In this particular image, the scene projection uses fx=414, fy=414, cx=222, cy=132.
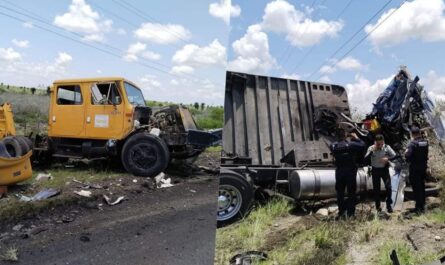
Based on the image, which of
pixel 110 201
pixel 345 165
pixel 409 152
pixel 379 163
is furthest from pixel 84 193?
pixel 409 152

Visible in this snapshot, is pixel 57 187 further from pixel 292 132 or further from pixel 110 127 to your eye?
pixel 292 132

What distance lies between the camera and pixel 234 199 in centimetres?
147

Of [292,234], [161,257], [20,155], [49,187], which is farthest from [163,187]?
[292,234]

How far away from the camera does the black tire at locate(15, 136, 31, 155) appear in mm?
2486

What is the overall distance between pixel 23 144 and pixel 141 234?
0.90 meters

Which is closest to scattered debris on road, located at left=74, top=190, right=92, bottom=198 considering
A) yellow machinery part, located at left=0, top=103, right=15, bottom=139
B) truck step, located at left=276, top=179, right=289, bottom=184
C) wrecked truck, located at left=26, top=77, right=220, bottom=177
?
wrecked truck, located at left=26, top=77, right=220, bottom=177

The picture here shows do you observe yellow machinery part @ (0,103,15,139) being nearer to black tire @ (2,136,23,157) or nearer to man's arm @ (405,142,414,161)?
black tire @ (2,136,23,157)

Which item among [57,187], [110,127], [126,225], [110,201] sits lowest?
[126,225]

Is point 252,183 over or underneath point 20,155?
underneath

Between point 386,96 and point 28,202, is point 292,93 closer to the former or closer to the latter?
point 386,96

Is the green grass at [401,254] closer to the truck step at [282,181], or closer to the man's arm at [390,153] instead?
the man's arm at [390,153]

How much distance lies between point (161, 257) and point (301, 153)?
123cm

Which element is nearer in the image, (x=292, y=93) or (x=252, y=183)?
(x=252, y=183)

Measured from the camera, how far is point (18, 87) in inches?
88.7
